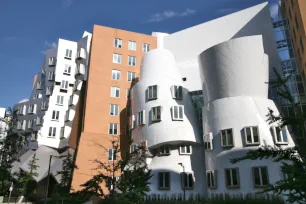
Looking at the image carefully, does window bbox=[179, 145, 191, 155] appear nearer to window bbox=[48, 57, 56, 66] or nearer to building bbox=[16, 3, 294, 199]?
building bbox=[16, 3, 294, 199]

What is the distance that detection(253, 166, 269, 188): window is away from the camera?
86.9 ft

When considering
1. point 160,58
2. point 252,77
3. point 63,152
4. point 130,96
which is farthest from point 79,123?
point 252,77

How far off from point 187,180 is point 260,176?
376 inches

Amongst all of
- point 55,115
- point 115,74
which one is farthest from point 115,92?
point 55,115

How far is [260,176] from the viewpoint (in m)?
26.8

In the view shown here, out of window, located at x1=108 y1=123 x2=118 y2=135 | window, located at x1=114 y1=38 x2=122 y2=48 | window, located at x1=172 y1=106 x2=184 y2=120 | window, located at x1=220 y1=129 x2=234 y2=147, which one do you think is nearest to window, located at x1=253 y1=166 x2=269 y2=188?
window, located at x1=220 y1=129 x2=234 y2=147

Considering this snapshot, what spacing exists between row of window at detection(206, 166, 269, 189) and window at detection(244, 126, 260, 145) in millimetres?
2746

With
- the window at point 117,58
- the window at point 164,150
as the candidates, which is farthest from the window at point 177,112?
the window at point 117,58

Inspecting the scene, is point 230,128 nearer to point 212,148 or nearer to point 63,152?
point 212,148

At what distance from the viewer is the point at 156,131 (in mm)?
35000

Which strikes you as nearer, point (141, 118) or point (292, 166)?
point (292, 166)

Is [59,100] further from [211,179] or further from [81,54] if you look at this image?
[211,179]

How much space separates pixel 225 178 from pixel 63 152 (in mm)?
29124

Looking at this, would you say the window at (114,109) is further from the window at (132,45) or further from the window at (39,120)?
the window at (39,120)
